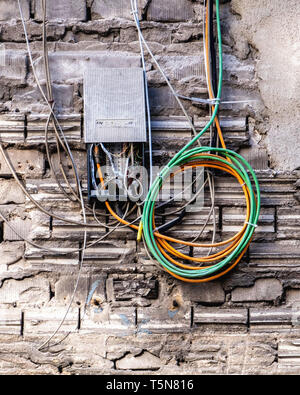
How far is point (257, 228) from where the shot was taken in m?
2.30

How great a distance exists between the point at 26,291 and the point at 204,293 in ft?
2.61

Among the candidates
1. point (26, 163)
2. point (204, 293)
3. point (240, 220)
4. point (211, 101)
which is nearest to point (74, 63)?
point (26, 163)

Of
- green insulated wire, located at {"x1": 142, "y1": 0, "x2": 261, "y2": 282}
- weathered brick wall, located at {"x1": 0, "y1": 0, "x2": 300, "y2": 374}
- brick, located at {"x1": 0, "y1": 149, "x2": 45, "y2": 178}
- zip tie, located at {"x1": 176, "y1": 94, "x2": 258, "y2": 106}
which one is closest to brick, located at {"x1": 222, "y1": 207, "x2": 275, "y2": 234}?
weathered brick wall, located at {"x1": 0, "y1": 0, "x2": 300, "y2": 374}

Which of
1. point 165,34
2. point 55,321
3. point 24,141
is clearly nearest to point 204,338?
point 55,321

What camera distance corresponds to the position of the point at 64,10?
2.36 m

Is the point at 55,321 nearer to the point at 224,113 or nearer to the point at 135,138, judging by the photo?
the point at 135,138

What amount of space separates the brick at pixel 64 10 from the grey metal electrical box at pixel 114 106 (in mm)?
341

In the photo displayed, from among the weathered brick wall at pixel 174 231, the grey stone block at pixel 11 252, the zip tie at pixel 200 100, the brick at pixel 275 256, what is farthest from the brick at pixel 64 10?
the brick at pixel 275 256

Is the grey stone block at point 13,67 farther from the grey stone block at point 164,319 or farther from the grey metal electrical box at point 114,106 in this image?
the grey stone block at point 164,319

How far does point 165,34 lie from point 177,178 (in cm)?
69

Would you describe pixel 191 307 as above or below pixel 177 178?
below

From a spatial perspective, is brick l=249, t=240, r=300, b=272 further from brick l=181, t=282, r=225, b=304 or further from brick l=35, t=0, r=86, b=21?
brick l=35, t=0, r=86, b=21

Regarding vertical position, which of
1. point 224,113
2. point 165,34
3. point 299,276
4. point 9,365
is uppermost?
point 165,34

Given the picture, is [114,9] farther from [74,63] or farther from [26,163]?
[26,163]
